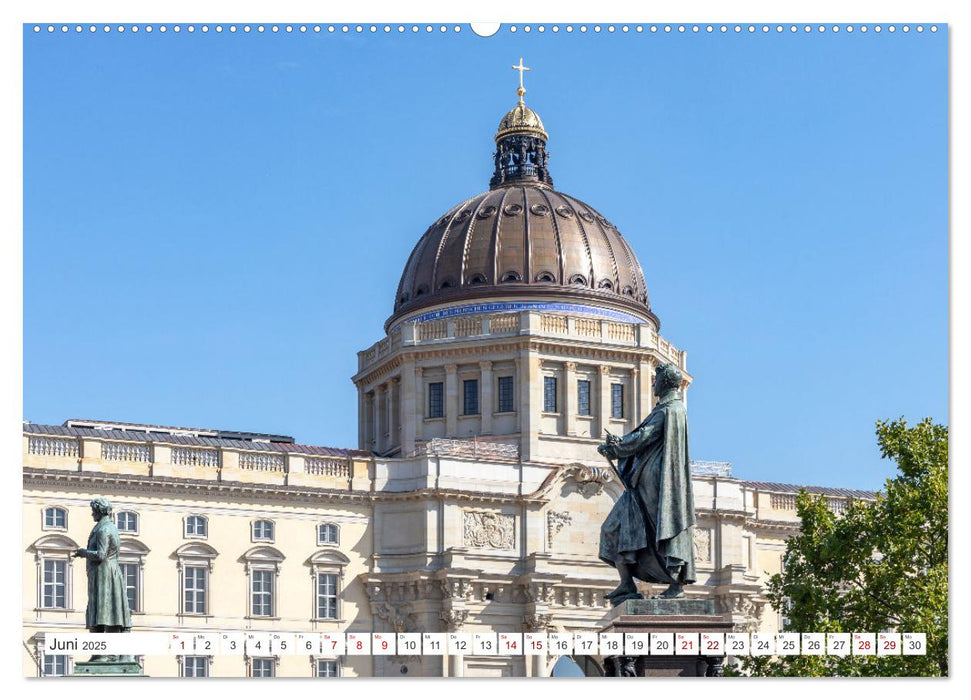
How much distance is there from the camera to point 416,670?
73125 mm

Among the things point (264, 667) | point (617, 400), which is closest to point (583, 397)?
point (617, 400)

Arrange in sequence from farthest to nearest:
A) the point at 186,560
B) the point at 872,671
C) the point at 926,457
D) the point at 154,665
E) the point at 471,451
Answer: the point at 471,451, the point at 186,560, the point at 154,665, the point at 926,457, the point at 872,671

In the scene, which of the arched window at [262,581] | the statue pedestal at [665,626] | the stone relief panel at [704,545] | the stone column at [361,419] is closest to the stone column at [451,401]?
the stone column at [361,419]

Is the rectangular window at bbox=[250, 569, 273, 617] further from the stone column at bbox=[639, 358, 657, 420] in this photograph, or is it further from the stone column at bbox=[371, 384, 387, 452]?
the stone column at bbox=[639, 358, 657, 420]

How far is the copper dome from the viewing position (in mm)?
91812

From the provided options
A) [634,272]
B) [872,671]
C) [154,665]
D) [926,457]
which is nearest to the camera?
[872,671]

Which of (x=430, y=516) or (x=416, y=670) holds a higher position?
(x=430, y=516)

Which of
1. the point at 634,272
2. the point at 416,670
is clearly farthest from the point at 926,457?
the point at 634,272

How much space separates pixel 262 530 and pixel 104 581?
1884 inches

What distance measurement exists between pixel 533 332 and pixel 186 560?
19.7m

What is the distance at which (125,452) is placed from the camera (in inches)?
3014

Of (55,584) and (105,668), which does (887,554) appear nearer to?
(105,668)

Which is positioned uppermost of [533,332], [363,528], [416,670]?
[533,332]

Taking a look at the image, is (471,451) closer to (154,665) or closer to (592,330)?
(592,330)
